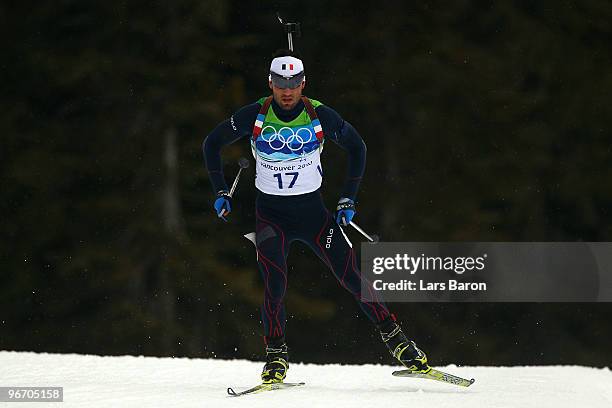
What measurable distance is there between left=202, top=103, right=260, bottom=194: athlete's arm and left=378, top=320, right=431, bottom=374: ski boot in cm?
135

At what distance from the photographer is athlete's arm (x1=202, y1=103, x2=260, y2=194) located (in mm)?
6672

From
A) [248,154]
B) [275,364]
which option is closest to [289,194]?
[275,364]

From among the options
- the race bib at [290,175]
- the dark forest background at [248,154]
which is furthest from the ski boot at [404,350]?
the dark forest background at [248,154]

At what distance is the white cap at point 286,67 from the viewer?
6.49m

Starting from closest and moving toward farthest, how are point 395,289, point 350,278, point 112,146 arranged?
1. point 350,278
2. point 395,289
3. point 112,146

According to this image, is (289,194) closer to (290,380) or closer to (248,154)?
(290,380)

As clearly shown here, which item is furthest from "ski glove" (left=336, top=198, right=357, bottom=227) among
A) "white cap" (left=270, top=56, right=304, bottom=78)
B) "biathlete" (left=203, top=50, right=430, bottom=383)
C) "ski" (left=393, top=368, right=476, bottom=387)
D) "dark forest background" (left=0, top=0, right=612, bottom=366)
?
"dark forest background" (left=0, top=0, right=612, bottom=366)

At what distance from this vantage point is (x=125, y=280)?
1570 cm

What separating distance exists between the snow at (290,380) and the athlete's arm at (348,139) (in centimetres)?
129

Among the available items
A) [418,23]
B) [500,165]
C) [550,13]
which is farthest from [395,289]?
[550,13]

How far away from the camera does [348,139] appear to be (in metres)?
6.77

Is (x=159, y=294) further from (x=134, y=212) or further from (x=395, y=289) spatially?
(x=395, y=289)

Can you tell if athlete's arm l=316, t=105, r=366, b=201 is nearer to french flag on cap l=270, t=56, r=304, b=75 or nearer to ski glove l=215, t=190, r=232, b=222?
french flag on cap l=270, t=56, r=304, b=75

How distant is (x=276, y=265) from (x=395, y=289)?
7988 millimetres
